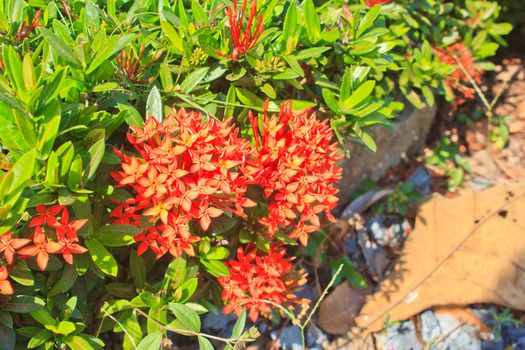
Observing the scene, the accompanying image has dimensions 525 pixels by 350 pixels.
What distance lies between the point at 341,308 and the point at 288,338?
300 mm

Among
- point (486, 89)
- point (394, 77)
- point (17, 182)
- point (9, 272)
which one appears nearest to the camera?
point (17, 182)

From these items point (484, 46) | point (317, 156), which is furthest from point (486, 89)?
point (317, 156)

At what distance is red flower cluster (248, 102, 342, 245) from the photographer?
69.7 inches

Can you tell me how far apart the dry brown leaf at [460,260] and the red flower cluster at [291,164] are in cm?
100

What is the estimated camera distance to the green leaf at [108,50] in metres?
1.66

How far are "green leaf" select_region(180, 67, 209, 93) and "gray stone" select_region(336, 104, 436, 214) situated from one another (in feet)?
4.12

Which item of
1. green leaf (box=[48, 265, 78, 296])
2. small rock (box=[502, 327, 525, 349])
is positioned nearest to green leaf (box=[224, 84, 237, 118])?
green leaf (box=[48, 265, 78, 296])

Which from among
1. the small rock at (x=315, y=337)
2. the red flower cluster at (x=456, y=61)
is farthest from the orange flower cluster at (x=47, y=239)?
the red flower cluster at (x=456, y=61)

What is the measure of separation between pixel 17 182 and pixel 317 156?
920 mm

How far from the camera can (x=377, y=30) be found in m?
2.24

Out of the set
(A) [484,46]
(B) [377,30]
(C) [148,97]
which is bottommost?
(A) [484,46]

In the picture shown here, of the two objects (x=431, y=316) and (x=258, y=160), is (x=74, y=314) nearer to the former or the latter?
(x=258, y=160)

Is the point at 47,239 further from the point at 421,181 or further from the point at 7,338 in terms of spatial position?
the point at 421,181

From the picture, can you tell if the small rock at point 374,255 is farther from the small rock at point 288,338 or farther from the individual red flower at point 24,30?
the individual red flower at point 24,30
